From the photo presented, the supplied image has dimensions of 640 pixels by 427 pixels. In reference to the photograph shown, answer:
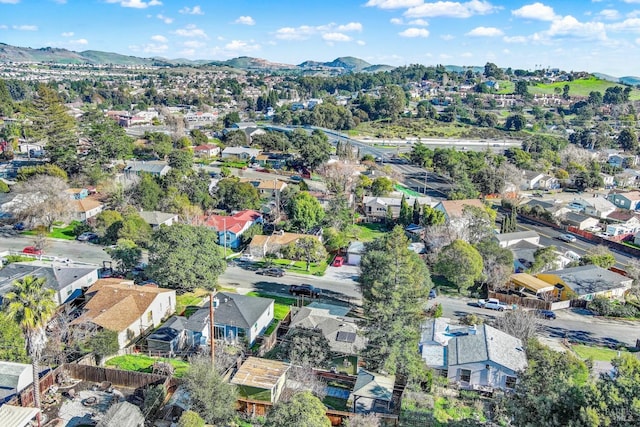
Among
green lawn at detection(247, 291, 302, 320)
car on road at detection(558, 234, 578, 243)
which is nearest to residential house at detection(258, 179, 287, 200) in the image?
green lawn at detection(247, 291, 302, 320)

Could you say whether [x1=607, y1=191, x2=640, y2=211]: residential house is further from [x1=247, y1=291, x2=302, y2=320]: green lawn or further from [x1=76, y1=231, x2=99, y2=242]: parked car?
[x1=76, y1=231, x2=99, y2=242]: parked car

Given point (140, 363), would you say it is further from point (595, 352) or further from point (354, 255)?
point (595, 352)

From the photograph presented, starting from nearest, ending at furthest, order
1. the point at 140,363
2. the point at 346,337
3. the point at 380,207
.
A: 1. the point at 140,363
2. the point at 346,337
3. the point at 380,207

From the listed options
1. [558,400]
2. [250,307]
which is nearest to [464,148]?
[250,307]

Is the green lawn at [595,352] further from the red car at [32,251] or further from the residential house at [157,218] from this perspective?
the red car at [32,251]

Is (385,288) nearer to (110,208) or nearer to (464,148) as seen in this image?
(110,208)

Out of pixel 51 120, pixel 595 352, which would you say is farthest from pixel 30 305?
pixel 51 120

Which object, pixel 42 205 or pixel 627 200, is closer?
pixel 42 205
